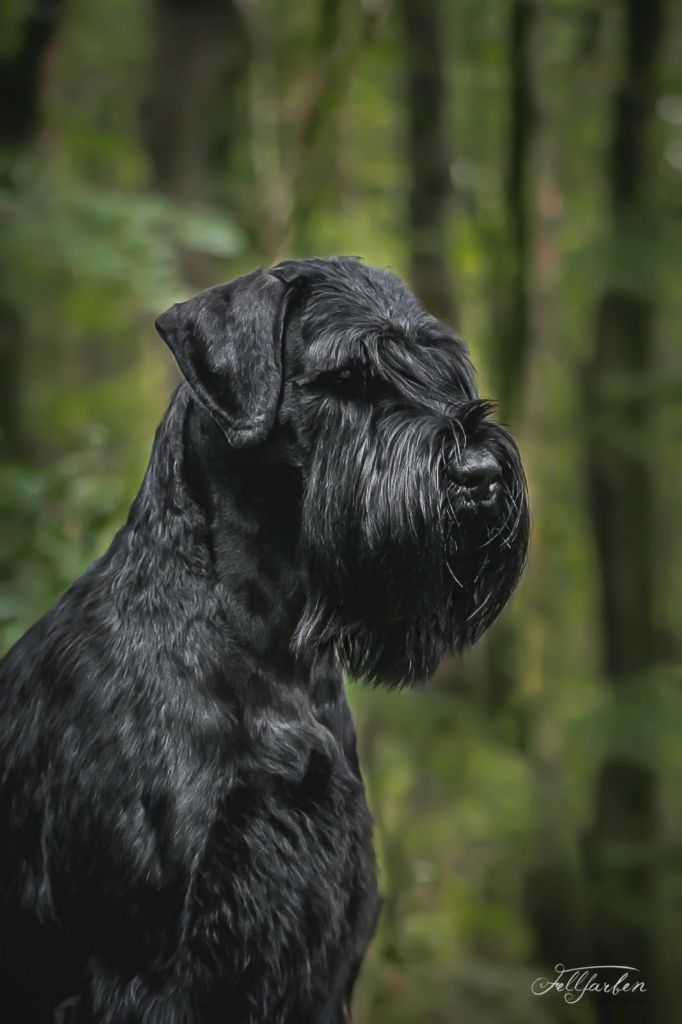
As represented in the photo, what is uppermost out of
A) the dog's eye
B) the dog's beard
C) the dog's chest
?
the dog's eye

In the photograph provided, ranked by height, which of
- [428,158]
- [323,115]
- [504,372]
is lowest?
[504,372]

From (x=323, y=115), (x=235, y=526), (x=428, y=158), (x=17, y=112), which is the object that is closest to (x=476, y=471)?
(x=235, y=526)

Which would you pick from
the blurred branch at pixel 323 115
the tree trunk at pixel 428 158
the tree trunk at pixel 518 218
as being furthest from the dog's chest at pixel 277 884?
the tree trunk at pixel 428 158

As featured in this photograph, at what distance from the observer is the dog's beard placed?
2586mm

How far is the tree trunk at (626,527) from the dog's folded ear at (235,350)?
4541mm

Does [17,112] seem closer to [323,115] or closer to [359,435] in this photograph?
[323,115]

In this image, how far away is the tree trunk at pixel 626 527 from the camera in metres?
7.02

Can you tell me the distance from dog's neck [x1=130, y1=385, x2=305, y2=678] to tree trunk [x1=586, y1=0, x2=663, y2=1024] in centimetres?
443

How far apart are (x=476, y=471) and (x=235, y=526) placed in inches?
20.7

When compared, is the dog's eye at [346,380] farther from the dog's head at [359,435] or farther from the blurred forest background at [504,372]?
the blurred forest background at [504,372]

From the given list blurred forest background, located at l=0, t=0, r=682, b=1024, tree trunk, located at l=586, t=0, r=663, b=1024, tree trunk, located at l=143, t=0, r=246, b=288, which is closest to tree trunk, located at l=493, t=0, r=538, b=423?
blurred forest background, located at l=0, t=0, r=682, b=1024

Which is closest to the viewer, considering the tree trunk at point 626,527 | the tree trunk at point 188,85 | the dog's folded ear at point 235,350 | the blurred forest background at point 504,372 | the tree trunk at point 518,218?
the dog's folded ear at point 235,350

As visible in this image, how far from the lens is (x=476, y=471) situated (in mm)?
Result: 2576

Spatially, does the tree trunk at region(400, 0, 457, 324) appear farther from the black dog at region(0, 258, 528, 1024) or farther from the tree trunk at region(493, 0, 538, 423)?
the black dog at region(0, 258, 528, 1024)
